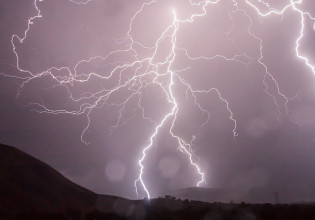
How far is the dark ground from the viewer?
1782 centimetres

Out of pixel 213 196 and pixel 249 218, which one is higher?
pixel 213 196

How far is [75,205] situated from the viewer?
78.5ft

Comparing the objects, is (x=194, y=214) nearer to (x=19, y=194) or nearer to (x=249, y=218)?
(x=249, y=218)

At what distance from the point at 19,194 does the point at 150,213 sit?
9.11 metres

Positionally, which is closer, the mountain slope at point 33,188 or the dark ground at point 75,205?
the dark ground at point 75,205

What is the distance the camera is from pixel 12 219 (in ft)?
60.3

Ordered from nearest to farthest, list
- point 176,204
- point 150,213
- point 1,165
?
A: point 150,213, point 176,204, point 1,165

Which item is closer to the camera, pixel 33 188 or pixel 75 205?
pixel 75 205

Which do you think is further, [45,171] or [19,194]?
[45,171]

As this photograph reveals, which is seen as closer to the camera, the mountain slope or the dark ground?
the dark ground

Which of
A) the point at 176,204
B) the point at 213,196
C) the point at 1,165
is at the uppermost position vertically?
the point at 213,196

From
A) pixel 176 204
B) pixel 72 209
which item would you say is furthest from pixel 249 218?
pixel 72 209

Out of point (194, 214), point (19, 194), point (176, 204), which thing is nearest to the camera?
point (194, 214)

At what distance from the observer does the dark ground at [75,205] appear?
17.8 meters
